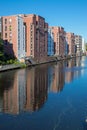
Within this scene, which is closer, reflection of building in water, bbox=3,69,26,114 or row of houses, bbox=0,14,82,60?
reflection of building in water, bbox=3,69,26,114

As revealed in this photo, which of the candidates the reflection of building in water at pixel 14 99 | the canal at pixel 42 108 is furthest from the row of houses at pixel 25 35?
the canal at pixel 42 108

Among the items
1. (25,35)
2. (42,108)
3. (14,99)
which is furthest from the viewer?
(25,35)

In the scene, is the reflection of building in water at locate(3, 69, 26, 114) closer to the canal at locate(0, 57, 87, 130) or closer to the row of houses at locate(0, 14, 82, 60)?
the canal at locate(0, 57, 87, 130)

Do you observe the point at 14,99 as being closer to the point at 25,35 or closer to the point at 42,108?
the point at 42,108

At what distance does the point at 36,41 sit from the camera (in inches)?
2650

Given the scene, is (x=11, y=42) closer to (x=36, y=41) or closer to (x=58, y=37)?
(x=36, y=41)

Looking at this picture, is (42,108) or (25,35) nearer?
(42,108)

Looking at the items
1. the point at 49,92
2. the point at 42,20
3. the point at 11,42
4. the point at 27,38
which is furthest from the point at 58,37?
the point at 49,92

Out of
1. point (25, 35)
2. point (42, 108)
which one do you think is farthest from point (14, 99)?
point (25, 35)

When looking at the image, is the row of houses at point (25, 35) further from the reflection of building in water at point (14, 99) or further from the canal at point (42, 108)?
the canal at point (42, 108)

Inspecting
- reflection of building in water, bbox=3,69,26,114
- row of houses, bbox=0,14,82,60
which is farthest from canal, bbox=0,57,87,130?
row of houses, bbox=0,14,82,60

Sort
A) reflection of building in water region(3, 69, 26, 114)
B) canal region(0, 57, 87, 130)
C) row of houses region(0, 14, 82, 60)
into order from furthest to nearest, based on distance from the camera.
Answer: row of houses region(0, 14, 82, 60) < reflection of building in water region(3, 69, 26, 114) < canal region(0, 57, 87, 130)

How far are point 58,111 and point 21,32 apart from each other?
4382cm

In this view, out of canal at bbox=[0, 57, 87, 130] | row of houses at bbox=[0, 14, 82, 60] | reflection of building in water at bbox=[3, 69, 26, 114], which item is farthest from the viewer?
row of houses at bbox=[0, 14, 82, 60]
